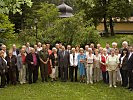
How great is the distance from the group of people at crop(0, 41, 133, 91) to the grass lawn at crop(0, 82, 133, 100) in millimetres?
455

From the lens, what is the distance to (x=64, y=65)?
1375cm

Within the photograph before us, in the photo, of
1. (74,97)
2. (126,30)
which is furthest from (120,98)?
(126,30)

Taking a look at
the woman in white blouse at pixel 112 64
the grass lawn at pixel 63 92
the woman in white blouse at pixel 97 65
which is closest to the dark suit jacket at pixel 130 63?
the woman in white blouse at pixel 112 64

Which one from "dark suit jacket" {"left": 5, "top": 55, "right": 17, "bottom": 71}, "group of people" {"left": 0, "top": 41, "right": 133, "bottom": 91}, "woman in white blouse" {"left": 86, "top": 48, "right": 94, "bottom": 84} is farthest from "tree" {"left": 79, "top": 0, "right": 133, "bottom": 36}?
"dark suit jacket" {"left": 5, "top": 55, "right": 17, "bottom": 71}

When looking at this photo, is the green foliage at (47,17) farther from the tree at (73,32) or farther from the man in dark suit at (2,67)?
the man in dark suit at (2,67)

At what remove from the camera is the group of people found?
12.8 meters

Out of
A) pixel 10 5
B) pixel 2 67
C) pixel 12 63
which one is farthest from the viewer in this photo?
pixel 12 63

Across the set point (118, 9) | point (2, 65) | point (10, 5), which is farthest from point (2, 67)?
point (118, 9)

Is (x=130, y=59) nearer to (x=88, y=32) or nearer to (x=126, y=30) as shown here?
(x=88, y=32)

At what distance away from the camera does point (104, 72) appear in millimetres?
13500

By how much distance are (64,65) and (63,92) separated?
6.49ft

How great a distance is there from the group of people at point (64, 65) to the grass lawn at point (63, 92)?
0.45m

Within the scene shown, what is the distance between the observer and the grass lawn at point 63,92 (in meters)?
11.3

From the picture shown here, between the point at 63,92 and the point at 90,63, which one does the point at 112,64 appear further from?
the point at 63,92
